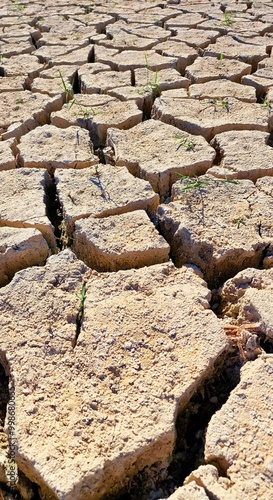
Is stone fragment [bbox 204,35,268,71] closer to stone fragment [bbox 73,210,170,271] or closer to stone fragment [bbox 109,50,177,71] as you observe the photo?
stone fragment [bbox 109,50,177,71]

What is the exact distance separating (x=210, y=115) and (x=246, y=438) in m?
1.99

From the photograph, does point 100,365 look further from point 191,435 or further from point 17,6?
point 17,6

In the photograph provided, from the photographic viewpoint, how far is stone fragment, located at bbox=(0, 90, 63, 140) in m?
2.67

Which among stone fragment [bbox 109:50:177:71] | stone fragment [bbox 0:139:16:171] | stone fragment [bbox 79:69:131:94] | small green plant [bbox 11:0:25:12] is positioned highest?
small green plant [bbox 11:0:25:12]

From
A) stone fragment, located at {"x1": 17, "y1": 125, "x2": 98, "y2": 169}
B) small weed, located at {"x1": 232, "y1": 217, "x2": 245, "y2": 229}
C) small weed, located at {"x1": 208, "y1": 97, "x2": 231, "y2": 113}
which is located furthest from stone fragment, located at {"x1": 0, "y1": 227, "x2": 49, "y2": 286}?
small weed, located at {"x1": 208, "y1": 97, "x2": 231, "y2": 113}

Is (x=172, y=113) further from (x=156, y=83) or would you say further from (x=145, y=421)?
(x=145, y=421)

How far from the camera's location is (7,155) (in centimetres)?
237

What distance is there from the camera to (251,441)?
117 centimetres

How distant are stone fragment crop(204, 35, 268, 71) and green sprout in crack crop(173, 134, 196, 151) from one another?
1448 millimetres

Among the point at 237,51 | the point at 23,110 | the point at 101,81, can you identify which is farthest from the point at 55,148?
the point at 237,51

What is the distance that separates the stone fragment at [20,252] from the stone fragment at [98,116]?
3.34 ft

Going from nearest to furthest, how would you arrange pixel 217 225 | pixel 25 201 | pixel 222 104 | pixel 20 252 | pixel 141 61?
pixel 20 252, pixel 217 225, pixel 25 201, pixel 222 104, pixel 141 61

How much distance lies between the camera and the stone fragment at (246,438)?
3.62ft

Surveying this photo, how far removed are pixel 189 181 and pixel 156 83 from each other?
1.30m
